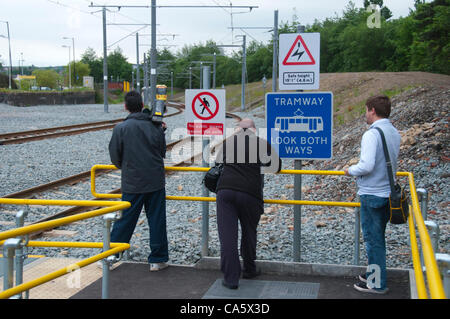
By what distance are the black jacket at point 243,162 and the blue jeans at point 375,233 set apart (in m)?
1.04

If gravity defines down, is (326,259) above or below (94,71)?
below

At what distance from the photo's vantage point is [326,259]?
259 inches

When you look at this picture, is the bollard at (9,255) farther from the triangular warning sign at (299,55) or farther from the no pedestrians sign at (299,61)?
the triangular warning sign at (299,55)

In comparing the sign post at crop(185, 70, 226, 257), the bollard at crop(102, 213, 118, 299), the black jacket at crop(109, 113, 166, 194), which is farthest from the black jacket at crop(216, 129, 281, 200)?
the bollard at crop(102, 213, 118, 299)

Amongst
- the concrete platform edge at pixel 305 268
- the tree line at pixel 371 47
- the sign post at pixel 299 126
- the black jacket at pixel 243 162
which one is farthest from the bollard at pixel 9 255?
the tree line at pixel 371 47

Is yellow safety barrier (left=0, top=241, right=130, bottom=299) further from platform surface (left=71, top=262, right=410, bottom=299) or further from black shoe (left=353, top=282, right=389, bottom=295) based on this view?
black shoe (left=353, top=282, right=389, bottom=295)

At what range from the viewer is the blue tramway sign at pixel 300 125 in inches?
229

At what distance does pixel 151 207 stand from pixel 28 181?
25.9ft

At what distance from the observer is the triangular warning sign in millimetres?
5836

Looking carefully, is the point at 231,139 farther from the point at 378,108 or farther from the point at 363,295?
the point at 363,295

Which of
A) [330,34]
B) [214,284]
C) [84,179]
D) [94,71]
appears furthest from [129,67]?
[214,284]

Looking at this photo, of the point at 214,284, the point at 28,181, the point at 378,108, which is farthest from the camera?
the point at 28,181

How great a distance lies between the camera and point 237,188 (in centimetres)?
513
